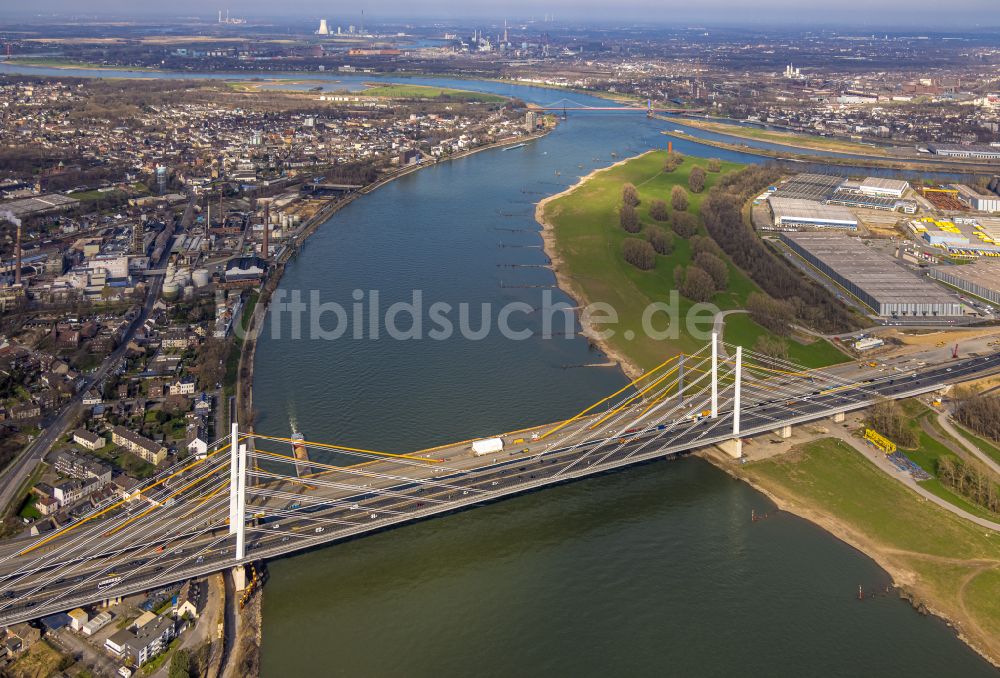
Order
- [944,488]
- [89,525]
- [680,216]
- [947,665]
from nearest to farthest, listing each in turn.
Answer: [947,665] < [89,525] < [944,488] < [680,216]

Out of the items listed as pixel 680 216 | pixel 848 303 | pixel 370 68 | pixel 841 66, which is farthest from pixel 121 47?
pixel 848 303

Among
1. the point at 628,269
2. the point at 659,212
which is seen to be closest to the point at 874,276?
the point at 628,269

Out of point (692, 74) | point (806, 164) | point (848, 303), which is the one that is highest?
point (692, 74)

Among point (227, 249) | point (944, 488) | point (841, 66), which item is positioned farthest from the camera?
point (841, 66)

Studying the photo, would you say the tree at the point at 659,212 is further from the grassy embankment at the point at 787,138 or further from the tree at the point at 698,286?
the grassy embankment at the point at 787,138

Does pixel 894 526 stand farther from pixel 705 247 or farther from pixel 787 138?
pixel 787 138

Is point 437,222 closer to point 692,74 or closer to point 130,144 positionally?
point 130,144

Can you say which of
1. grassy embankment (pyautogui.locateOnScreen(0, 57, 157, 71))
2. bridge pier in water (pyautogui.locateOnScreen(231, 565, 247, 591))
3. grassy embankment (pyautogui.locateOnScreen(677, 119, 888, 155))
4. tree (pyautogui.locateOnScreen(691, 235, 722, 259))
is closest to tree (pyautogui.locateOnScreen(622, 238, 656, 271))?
tree (pyautogui.locateOnScreen(691, 235, 722, 259))
